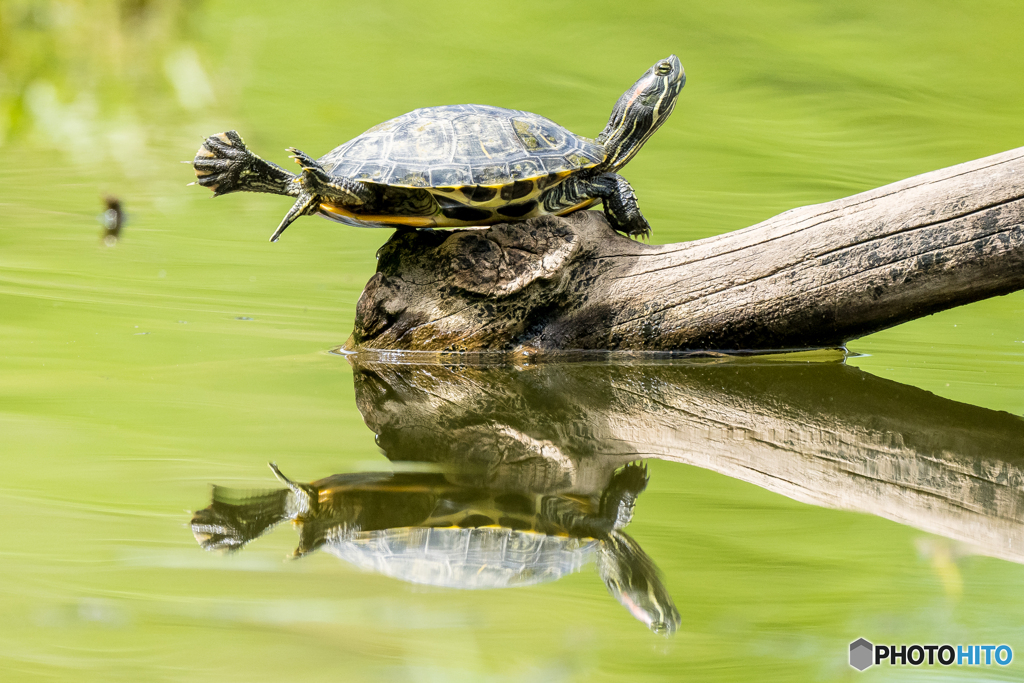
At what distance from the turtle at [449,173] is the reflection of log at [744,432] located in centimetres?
55

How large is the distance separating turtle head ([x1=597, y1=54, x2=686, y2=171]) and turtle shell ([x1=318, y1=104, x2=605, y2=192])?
11 centimetres

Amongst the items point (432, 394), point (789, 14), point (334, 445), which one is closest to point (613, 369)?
point (432, 394)

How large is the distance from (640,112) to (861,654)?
2.31 meters

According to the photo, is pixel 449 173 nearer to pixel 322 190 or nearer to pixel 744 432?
pixel 322 190

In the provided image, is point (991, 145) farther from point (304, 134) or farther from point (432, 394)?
point (432, 394)

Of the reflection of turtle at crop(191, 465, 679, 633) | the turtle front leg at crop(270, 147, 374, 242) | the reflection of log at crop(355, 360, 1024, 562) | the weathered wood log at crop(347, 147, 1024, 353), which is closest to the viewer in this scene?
the reflection of turtle at crop(191, 465, 679, 633)

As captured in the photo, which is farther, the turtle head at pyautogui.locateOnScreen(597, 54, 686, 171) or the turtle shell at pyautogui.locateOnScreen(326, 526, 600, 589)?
the turtle head at pyautogui.locateOnScreen(597, 54, 686, 171)

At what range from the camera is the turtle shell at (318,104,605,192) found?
2.52 m

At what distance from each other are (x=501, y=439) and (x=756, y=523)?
0.60m

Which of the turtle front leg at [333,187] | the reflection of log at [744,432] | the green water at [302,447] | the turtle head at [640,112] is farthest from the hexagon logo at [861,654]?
the turtle head at [640,112]

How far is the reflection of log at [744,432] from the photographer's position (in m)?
1.32

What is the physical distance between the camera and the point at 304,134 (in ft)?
20.2

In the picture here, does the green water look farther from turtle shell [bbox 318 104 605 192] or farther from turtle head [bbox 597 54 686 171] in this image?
turtle head [bbox 597 54 686 171]

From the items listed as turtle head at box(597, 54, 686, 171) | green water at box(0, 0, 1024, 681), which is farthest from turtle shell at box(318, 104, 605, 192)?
green water at box(0, 0, 1024, 681)
